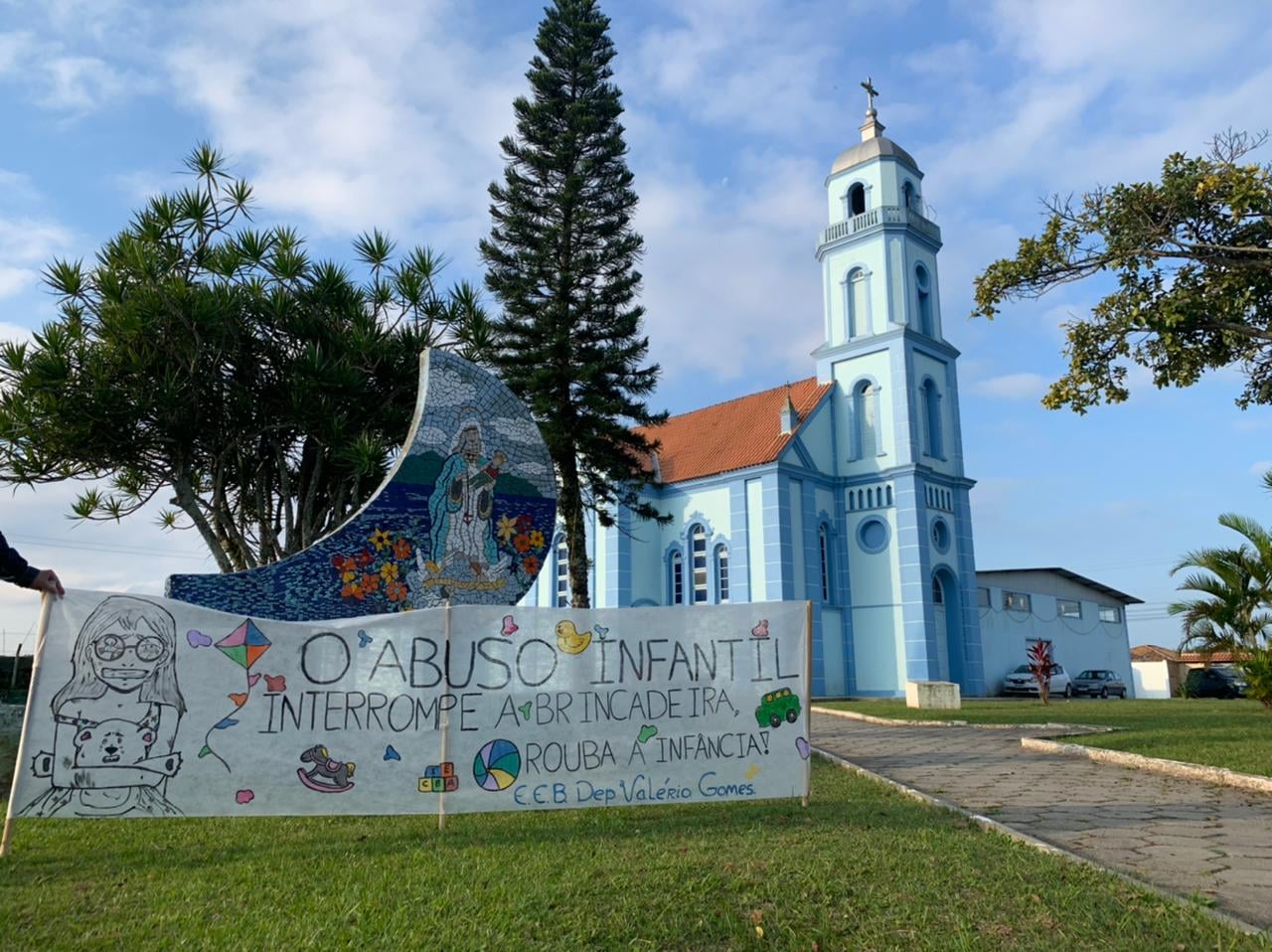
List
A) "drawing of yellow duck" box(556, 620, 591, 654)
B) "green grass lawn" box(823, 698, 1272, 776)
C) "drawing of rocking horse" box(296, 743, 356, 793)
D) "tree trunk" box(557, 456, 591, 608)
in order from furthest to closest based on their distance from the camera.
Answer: "tree trunk" box(557, 456, 591, 608) < "green grass lawn" box(823, 698, 1272, 776) < "drawing of yellow duck" box(556, 620, 591, 654) < "drawing of rocking horse" box(296, 743, 356, 793)

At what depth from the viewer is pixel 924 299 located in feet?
98.1

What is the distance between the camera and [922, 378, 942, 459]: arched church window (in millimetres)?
28906

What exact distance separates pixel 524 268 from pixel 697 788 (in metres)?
11.6

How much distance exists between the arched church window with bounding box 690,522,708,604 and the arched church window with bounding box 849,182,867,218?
37.3ft

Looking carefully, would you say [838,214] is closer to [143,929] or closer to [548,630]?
[548,630]

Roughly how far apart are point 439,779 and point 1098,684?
3141 centimetres

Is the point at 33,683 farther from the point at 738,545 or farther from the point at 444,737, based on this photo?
the point at 738,545

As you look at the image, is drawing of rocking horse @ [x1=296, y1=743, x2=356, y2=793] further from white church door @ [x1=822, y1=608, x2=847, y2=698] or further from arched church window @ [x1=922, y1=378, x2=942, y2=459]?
arched church window @ [x1=922, y1=378, x2=942, y2=459]

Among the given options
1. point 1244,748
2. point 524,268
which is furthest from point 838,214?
point 1244,748

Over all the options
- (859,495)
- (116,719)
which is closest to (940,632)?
(859,495)

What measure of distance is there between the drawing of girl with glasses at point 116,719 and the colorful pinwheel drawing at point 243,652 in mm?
276

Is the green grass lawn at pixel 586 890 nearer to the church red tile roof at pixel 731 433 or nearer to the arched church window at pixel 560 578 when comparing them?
the church red tile roof at pixel 731 433

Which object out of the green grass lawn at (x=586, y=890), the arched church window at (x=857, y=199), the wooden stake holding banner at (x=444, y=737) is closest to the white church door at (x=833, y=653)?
the arched church window at (x=857, y=199)

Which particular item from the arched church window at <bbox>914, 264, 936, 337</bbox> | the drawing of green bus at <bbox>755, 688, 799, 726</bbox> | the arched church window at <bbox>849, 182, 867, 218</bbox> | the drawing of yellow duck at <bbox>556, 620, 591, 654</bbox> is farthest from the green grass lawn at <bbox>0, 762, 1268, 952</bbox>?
the arched church window at <bbox>849, 182, 867, 218</bbox>
